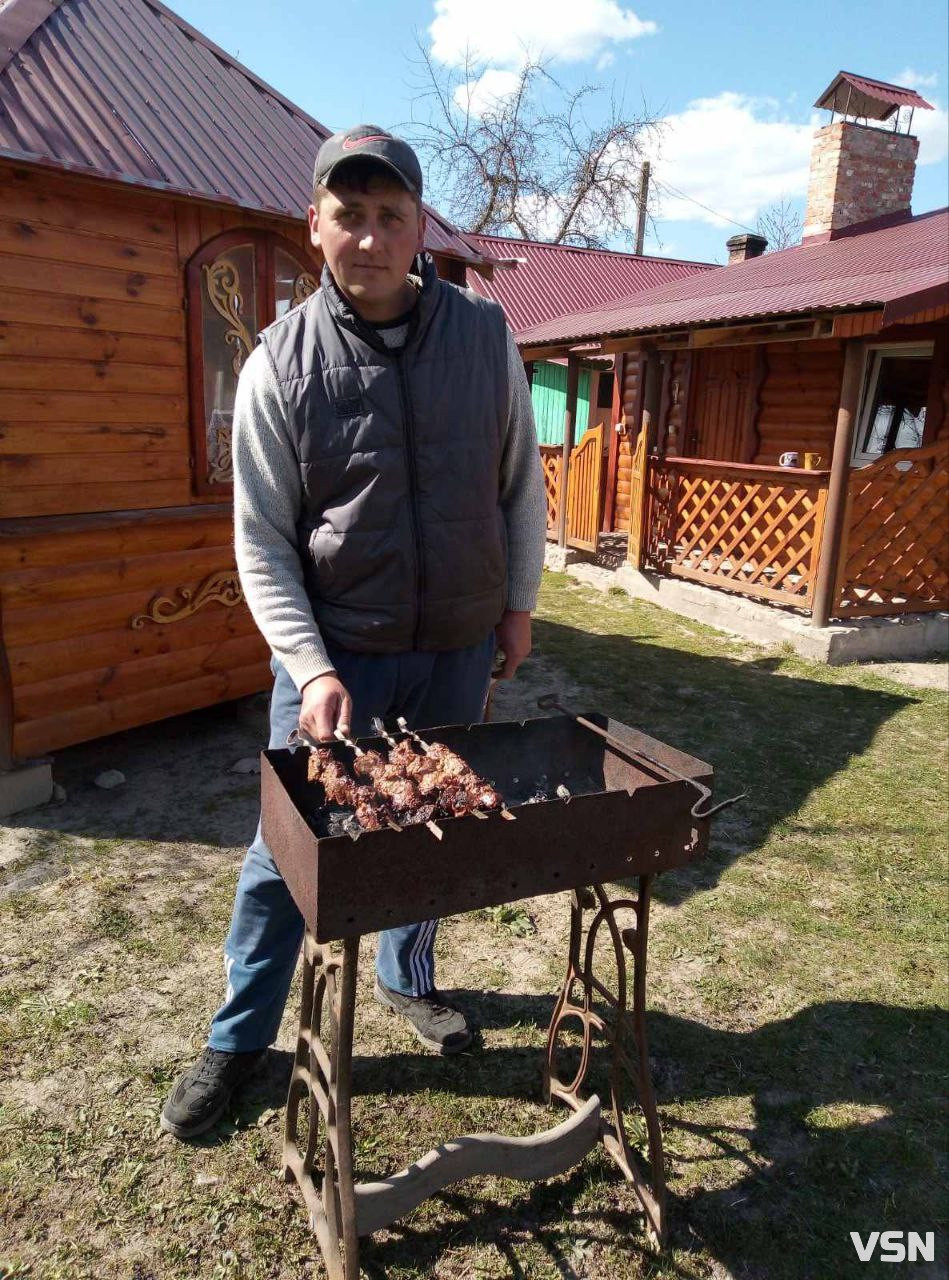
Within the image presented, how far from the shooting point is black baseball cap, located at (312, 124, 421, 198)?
6.43 feet

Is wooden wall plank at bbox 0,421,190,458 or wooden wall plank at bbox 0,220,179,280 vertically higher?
wooden wall plank at bbox 0,220,179,280

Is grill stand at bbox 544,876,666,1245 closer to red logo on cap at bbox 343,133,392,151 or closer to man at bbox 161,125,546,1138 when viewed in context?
man at bbox 161,125,546,1138

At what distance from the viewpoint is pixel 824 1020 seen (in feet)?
10.2

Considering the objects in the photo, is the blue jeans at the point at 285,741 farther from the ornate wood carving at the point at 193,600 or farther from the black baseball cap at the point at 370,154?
the ornate wood carving at the point at 193,600

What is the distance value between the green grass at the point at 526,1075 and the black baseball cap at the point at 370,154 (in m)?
2.43

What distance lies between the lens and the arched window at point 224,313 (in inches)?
190

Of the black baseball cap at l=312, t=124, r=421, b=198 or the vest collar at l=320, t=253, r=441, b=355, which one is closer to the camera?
the black baseball cap at l=312, t=124, r=421, b=198

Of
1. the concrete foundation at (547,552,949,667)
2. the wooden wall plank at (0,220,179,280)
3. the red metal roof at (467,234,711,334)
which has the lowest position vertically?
the concrete foundation at (547,552,949,667)

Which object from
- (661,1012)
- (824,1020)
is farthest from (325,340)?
(824,1020)

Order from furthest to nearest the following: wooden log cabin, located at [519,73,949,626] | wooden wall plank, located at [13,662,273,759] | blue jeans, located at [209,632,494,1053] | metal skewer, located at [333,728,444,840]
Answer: wooden log cabin, located at [519,73,949,626], wooden wall plank, located at [13,662,273,759], blue jeans, located at [209,632,494,1053], metal skewer, located at [333,728,444,840]

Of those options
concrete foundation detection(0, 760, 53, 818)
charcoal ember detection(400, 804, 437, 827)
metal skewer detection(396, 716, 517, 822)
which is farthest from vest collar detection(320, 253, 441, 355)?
concrete foundation detection(0, 760, 53, 818)

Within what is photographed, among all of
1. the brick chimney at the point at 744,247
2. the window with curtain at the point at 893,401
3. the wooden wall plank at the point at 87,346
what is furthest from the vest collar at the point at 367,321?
the brick chimney at the point at 744,247

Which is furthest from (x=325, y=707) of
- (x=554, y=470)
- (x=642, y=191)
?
(x=642, y=191)

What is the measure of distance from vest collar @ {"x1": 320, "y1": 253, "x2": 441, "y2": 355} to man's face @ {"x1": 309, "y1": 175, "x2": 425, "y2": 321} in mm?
35
